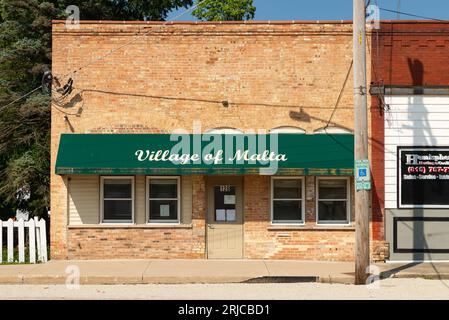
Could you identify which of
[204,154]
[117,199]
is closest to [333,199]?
[204,154]

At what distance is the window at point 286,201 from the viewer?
1619 cm

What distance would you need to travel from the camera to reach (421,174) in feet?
52.7

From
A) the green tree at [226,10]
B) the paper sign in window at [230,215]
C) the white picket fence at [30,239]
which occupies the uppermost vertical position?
the green tree at [226,10]

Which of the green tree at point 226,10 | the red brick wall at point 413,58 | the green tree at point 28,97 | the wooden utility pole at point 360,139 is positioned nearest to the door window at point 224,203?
the red brick wall at point 413,58

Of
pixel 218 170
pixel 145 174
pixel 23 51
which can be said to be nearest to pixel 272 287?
pixel 218 170

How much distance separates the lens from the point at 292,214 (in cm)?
1622

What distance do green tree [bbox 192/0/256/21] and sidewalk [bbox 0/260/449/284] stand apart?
2307 cm

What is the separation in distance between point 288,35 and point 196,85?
8.86 feet

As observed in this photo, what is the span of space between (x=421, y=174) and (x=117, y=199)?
7855 millimetres

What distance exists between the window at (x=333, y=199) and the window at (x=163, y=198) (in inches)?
147

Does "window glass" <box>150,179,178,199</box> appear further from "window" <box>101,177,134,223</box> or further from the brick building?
"window" <box>101,177,134,223</box>

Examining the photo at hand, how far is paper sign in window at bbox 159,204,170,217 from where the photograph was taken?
16203 millimetres

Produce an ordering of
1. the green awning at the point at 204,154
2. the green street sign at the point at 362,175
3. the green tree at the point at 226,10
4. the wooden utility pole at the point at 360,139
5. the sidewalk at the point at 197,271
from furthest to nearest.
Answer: the green tree at the point at 226,10 → the green awning at the point at 204,154 → the sidewalk at the point at 197,271 → the wooden utility pole at the point at 360,139 → the green street sign at the point at 362,175

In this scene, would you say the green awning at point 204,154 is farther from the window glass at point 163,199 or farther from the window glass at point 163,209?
the window glass at point 163,209
